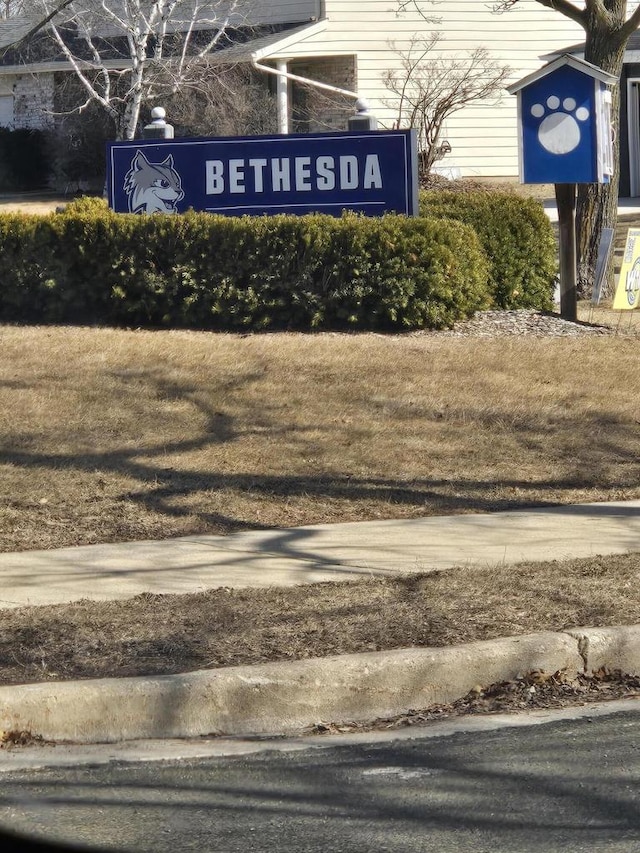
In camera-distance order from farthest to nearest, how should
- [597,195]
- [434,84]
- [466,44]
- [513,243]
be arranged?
[466,44], [434,84], [597,195], [513,243]

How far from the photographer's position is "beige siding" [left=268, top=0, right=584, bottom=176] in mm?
28672

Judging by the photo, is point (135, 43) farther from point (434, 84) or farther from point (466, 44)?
point (466, 44)

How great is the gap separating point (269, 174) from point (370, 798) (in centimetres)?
1031

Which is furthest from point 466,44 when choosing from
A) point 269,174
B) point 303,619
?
point 303,619

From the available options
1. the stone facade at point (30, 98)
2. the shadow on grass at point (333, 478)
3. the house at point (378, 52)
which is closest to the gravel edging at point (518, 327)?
the shadow on grass at point (333, 478)

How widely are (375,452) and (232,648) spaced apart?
3707mm

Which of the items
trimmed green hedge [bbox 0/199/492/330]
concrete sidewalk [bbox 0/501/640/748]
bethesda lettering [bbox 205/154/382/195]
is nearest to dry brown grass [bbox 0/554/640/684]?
concrete sidewalk [bbox 0/501/640/748]

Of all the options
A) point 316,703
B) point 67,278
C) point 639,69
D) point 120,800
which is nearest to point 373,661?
point 316,703

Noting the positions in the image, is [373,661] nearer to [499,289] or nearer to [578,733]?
[578,733]

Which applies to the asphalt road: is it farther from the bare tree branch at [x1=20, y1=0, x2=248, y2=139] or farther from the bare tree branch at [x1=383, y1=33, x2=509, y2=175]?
the bare tree branch at [x1=383, y1=33, x2=509, y2=175]

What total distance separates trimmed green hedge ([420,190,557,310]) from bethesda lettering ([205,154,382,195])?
89 centimetres

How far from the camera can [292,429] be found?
31.1 ft

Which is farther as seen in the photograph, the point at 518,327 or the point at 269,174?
the point at 269,174

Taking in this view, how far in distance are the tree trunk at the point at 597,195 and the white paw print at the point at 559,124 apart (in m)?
2.07
